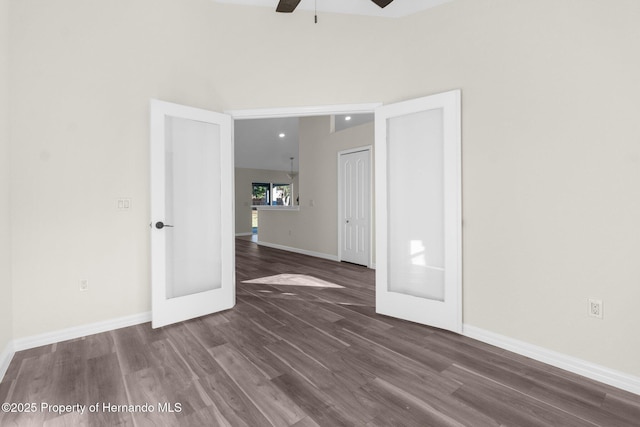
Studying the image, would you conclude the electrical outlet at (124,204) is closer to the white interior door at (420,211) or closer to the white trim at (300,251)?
the white interior door at (420,211)

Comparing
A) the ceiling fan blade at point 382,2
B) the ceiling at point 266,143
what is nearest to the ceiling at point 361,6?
the ceiling fan blade at point 382,2

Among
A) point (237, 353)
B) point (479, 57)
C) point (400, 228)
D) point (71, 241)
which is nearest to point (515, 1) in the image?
point (479, 57)

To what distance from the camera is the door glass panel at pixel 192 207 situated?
2900 mm

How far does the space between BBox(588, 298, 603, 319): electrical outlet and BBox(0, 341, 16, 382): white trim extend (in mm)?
3869

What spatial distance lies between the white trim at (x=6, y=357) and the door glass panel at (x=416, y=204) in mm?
3017

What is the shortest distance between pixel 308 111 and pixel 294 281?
2.40 meters

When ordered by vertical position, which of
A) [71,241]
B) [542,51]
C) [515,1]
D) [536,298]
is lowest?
[536,298]

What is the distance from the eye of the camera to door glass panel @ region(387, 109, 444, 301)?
9.16 ft

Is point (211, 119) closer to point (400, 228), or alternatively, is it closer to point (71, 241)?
point (71, 241)

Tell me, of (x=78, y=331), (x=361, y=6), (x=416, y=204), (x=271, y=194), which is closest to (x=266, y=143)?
(x=271, y=194)

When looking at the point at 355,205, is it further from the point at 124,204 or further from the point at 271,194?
the point at 271,194

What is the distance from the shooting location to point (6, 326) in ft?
7.36

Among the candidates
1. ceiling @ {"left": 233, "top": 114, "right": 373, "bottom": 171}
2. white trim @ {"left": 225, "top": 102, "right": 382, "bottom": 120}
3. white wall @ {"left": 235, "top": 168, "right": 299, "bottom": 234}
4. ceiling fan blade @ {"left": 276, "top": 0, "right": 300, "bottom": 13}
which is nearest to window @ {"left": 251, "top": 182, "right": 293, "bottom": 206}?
white wall @ {"left": 235, "top": 168, "right": 299, "bottom": 234}

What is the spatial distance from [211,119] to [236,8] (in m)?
1.24
